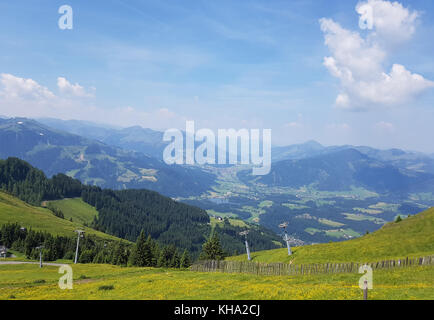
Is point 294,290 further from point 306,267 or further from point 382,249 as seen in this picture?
point 382,249

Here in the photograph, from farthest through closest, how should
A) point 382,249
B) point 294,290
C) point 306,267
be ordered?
1. point 382,249
2. point 306,267
3. point 294,290

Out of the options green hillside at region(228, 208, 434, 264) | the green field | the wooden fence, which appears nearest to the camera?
the green field

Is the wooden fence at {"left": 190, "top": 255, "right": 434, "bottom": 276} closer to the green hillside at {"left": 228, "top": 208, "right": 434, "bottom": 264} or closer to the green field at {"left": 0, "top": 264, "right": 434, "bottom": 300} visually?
the green field at {"left": 0, "top": 264, "right": 434, "bottom": 300}

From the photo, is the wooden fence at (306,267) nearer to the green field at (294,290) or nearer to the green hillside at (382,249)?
the green field at (294,290)

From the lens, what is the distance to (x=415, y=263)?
38.6 meters

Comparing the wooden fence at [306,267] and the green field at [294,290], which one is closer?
the green field at [294,290]

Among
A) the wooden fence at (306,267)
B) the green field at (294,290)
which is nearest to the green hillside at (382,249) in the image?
the wooden fence at (306,267)

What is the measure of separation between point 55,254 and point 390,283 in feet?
387

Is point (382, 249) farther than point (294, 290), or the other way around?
point (382, 249)

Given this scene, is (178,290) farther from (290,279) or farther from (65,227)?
(65,227)

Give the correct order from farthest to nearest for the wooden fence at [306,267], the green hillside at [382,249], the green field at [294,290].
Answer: the green hillside at [382,249], the wooden fence at [306,267], the green field at [294,290]

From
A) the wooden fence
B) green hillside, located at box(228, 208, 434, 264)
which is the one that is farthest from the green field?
green hillside, located at box(228, 208, 434, 264)

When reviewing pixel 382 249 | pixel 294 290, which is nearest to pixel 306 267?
pixel 294 290

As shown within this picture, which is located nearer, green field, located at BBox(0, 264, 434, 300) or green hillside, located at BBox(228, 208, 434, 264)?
green field, located at BBox(0, 264, 434, 300)
